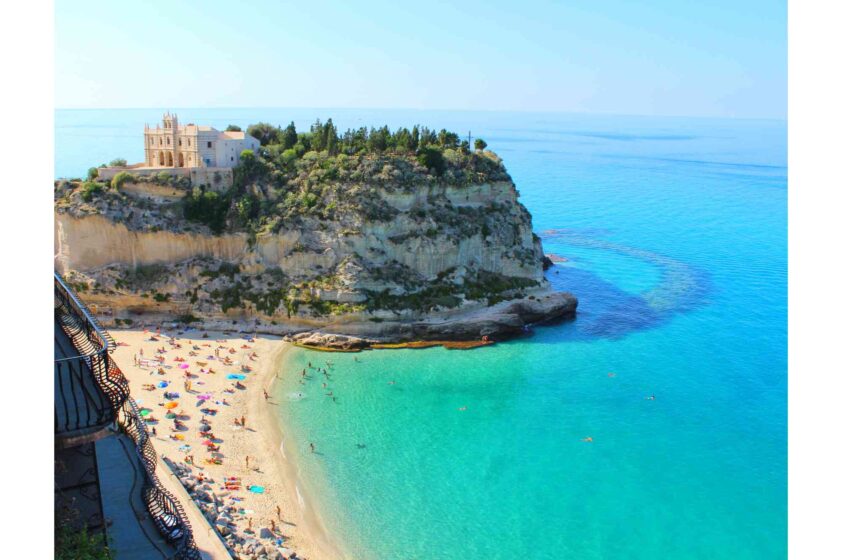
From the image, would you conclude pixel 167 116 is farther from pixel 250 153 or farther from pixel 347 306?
pixel 347 306

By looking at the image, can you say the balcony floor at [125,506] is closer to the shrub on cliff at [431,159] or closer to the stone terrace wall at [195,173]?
the stone terrace wall at [195,173]

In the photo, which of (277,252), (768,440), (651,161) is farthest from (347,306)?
(651,161)

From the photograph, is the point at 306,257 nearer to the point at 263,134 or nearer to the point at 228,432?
the point at 228,432

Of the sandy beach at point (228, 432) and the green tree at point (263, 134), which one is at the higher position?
the green tree at point (263, 134)

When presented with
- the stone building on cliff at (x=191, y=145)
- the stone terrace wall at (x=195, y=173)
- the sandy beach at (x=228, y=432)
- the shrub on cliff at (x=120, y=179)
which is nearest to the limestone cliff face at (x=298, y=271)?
the shrub on cliff at (x=120, y=179)

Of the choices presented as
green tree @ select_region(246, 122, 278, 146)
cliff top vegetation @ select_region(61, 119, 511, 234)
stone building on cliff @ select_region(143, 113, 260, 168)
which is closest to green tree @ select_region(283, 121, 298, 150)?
cliff top vegetation @ select_region(61, 119, 511, 234)

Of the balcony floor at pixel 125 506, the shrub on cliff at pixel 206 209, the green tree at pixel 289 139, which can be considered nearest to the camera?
the balcony floor at pixel 125 506
